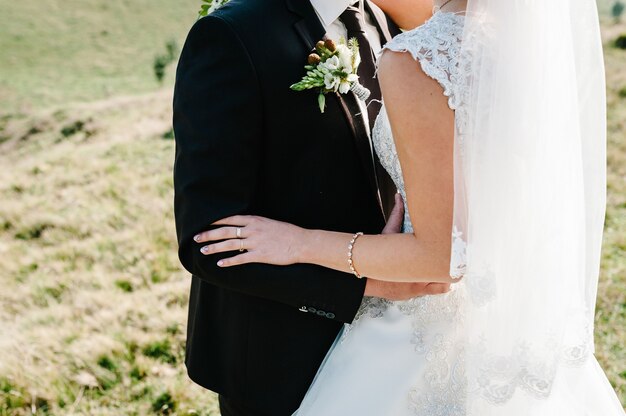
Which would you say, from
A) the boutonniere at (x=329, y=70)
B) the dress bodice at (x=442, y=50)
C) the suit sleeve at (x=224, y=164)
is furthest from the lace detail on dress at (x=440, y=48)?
the suit sleeve at (x=224, y=164)

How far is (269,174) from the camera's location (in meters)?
1.90

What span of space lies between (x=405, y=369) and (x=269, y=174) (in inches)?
30.0

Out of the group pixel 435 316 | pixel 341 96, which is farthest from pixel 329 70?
pixel 435 316

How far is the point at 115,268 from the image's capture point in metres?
5.48

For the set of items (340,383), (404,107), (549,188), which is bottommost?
(340,383)

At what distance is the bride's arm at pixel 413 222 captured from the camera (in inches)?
60.3

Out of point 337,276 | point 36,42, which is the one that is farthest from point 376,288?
point 36,42

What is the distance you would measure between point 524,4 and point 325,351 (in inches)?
49.1

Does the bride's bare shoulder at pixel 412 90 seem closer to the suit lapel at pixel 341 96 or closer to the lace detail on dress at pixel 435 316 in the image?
the lace detail on dress at pixel 435 316

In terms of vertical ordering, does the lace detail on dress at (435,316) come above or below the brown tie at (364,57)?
below

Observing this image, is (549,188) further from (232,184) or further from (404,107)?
(232,184)

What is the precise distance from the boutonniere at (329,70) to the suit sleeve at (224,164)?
16 cm

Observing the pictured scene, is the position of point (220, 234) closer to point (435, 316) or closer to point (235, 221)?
point (235, 221)

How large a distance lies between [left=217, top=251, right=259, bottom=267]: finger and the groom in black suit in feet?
0.10
